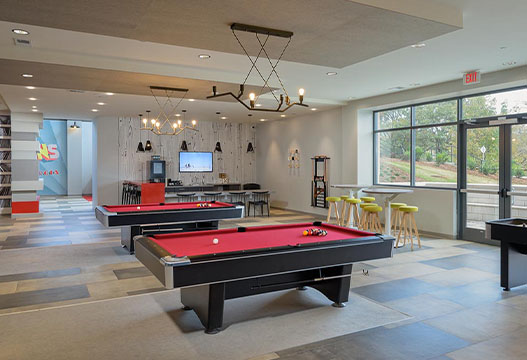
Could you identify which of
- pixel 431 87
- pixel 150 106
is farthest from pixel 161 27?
pixel 150 106

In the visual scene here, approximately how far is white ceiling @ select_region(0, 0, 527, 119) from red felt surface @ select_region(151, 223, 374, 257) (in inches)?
101

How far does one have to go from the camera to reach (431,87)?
8.15m

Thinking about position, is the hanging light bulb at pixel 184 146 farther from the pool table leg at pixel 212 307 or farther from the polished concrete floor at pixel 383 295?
the pool table leg at pixel 212 307

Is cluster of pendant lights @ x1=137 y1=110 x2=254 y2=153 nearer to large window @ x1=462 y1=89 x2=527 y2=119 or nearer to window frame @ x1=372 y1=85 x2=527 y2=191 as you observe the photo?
window frame @ x1=372 y1=85 x2=527 y2=191

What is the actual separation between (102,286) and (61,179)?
15.8m

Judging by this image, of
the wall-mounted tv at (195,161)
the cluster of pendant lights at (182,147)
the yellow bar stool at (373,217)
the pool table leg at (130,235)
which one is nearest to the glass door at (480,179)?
the yellow bar stool at (373,217)

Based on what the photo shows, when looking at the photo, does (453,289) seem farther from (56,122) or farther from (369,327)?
(56,122)

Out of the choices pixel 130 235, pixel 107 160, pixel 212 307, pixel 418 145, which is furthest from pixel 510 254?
pixel 107 160

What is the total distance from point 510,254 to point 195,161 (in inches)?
416

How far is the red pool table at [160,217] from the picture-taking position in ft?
19.9

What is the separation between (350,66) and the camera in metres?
6.64

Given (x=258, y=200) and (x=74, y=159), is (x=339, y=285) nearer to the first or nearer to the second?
(x=258, y=200)

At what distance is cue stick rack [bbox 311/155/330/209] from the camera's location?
1128 cm

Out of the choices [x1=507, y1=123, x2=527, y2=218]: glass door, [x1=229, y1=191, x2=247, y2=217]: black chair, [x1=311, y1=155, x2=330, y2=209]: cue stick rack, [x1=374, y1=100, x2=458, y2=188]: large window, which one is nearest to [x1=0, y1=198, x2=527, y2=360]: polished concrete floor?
[x1=507, y1=123, x2=527, y2=218]: glass door
